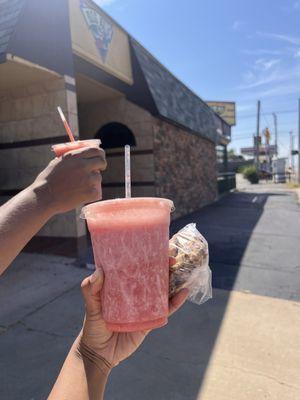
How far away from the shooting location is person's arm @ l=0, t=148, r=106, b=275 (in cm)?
102

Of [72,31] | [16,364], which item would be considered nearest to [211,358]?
[16,364]

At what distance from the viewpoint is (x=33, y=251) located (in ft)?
22.5

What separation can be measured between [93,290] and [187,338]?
8.37ft

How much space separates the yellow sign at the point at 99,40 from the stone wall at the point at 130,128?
943mm

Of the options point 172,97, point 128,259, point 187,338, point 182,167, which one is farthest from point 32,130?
point 182,167

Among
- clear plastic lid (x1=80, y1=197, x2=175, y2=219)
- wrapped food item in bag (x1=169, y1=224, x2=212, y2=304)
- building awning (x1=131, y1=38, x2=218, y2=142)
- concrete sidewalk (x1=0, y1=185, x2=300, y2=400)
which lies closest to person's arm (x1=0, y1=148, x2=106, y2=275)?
clear plastic lid (x1=80, y1=197, x2=175, y2=219)

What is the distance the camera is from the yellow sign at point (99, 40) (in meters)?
6.95

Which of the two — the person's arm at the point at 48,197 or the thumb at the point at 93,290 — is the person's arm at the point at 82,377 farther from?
the person's arm at the point at 48,197

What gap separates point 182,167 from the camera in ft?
40.9

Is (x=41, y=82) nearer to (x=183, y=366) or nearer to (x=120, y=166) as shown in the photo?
(x=120, y=166)

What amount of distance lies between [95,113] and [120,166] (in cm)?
173

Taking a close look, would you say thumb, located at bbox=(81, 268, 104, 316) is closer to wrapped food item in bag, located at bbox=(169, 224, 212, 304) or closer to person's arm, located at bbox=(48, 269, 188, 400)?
person's arm, located at bbox=(48, 269, 188, 400)

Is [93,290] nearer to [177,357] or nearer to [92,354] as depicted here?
[92,354]

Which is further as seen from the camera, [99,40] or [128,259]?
[99,40]
